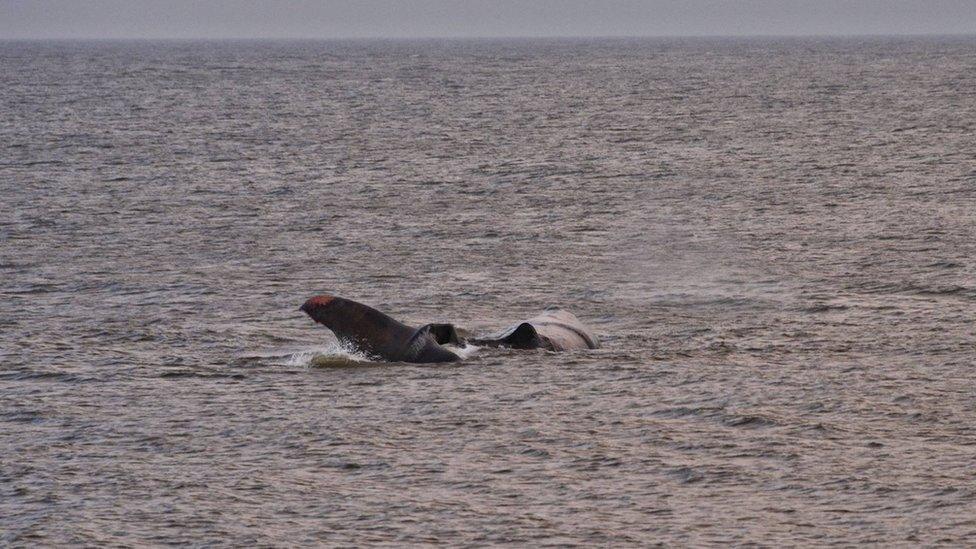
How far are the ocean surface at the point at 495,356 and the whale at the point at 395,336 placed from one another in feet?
0.86

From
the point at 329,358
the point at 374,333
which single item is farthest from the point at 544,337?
the point at 329,358

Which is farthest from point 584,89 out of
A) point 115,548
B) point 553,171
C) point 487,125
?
point 115,548

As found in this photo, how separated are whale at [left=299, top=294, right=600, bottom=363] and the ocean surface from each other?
262mm

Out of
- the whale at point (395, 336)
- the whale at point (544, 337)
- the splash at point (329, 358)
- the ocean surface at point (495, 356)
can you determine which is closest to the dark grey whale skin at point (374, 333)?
the whale at point (395, 336)

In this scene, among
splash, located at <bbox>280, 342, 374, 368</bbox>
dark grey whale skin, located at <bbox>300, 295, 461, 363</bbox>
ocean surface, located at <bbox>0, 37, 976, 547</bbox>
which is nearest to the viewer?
ocean surface, located at <bbox>0, 37, 976, 547</bbox>

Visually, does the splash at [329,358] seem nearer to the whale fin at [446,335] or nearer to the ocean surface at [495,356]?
the ocean surface at [495,356]

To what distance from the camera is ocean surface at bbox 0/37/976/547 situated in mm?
15055

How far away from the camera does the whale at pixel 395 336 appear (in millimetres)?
21312

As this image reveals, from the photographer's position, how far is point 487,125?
7825 centimetres

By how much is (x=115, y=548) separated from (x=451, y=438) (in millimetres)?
4530

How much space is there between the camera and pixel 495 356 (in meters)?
21.5

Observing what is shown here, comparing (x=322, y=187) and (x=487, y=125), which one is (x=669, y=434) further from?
(x=487, y=125)

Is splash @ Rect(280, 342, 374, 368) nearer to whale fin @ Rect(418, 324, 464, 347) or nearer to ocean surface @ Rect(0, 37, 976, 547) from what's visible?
ocean surface @ Rect(0, 37, 976, 547)

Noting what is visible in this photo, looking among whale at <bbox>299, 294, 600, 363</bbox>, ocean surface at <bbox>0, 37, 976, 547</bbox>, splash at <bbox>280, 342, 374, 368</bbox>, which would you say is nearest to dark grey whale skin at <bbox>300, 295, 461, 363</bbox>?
whale at <bbox>299, 294, 600, 363</bbox>
